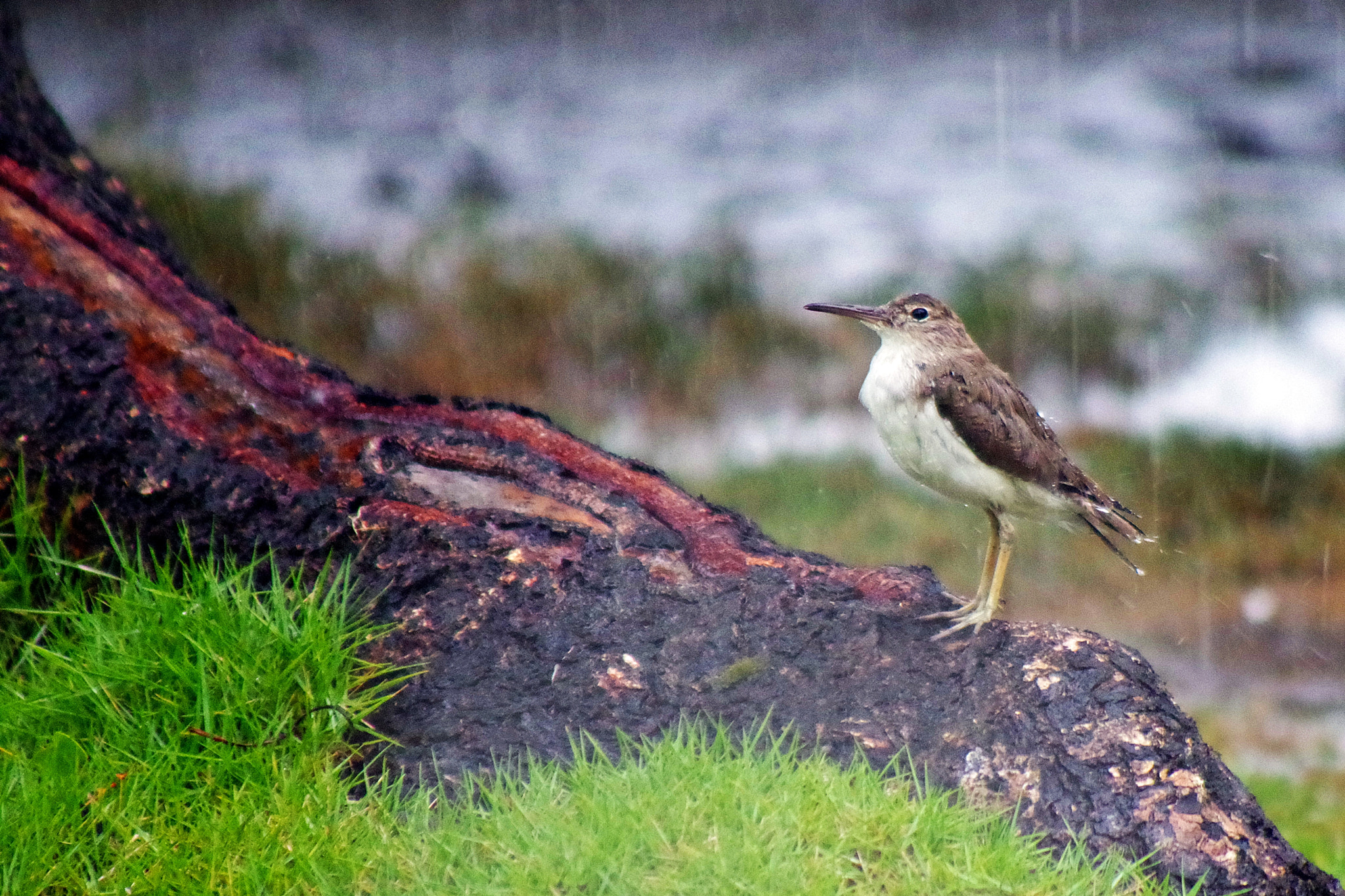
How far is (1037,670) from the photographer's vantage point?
3.62 meters

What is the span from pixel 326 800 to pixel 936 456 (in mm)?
2113

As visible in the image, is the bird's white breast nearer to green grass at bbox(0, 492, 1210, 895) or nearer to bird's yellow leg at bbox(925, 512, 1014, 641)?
bird's yellow leg at bbox(925, 512, 1014, 641)

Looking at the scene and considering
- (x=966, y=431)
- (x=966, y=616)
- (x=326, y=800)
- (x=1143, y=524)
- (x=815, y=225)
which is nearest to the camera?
(x=326, y=800)

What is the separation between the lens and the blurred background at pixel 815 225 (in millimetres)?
10062

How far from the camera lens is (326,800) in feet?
11.1

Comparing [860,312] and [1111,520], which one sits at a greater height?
[860,312]

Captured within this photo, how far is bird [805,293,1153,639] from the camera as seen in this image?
13.8 ft

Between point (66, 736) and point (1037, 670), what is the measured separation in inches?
105

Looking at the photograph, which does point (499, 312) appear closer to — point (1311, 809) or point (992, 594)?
point (1311, 809)

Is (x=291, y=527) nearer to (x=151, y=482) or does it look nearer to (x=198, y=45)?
(x=151, y=482)

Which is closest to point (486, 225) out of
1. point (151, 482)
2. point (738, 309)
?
point (738, 309)

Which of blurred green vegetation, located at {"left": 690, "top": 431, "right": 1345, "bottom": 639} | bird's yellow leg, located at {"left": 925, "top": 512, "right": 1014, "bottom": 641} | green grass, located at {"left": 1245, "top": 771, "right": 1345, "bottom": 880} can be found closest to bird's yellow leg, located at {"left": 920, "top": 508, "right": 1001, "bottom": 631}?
bird's yellow leg, located at {"left": 925, "top": 512, "right": 1014, "bottom": 641}

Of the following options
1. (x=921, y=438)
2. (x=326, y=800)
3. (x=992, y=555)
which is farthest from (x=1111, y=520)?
(x=326, y=800)

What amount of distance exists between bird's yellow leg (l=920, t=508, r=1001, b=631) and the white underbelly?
6.2 inches
